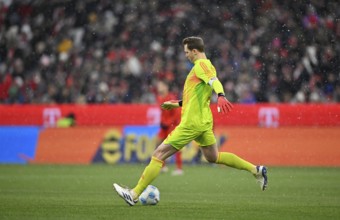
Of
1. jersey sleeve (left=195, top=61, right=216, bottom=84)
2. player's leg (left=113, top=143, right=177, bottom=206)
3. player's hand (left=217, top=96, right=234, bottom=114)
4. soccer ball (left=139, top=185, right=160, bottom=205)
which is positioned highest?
jersey sleeve (left=195, top=61, right=216, bottom=84)

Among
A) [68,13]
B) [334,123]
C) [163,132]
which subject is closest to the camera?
[163,132]

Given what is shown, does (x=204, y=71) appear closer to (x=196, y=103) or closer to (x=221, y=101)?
(x=196, y=103)

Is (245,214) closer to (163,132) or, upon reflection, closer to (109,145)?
(163,132)

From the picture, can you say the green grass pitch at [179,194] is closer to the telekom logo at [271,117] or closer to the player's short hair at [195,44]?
the player's short hair at [195,44]

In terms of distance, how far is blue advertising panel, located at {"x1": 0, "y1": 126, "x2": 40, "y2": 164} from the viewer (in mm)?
22844

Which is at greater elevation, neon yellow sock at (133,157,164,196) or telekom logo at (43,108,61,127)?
telekom logo at (43,108,61,127)

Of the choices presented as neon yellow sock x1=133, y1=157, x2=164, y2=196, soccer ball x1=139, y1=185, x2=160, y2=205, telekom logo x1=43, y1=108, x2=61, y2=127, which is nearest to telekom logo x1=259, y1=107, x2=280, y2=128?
telekom logo x1=43, y1=108, x2=61, y2=127

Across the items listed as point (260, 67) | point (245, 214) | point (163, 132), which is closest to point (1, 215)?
point (245, 214)

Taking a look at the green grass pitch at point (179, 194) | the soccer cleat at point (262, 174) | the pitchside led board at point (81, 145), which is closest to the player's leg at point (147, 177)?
the green grass pitch at point (179, 194)

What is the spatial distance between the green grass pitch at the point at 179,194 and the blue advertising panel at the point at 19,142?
218cm

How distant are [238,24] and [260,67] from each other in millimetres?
2272

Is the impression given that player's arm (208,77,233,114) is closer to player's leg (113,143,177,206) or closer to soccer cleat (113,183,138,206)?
player's leg (113,143,177,206)

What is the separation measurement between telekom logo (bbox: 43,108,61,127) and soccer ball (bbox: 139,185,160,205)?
13.0 meters

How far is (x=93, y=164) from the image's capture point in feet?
73.3
